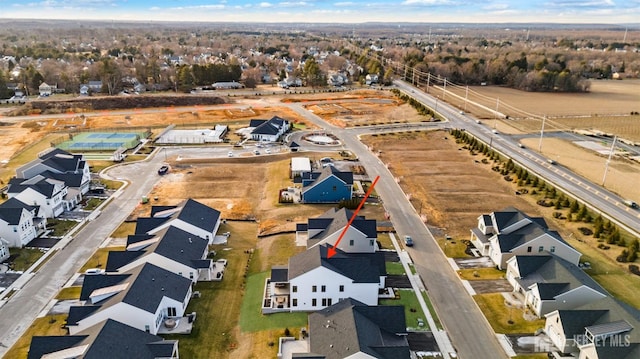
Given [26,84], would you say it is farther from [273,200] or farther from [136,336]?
[136,336]

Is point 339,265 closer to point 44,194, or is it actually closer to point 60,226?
point 60,226

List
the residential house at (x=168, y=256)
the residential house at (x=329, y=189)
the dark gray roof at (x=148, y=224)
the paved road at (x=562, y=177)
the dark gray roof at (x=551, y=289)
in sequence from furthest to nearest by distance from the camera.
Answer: the residential house at (x=329, y=189) < the paved road at (x=562, y=177) < the dark gray roof at (x=148, y=224) < the residential house at (x=168, y=256) < the dark gray roof at (x=551, y=289)

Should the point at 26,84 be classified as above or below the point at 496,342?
above

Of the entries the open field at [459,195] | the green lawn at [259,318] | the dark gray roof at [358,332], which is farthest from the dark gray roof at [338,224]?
the dark gray roof at [358,332]

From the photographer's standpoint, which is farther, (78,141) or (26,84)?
Answer: (26,84)

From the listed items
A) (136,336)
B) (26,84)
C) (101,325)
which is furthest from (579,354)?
(26,84)

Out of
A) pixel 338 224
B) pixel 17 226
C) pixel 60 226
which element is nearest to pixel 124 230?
pixel 60 226

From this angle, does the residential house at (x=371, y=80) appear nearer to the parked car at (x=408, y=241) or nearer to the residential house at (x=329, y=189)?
the residential house at (x=329, y=189)
